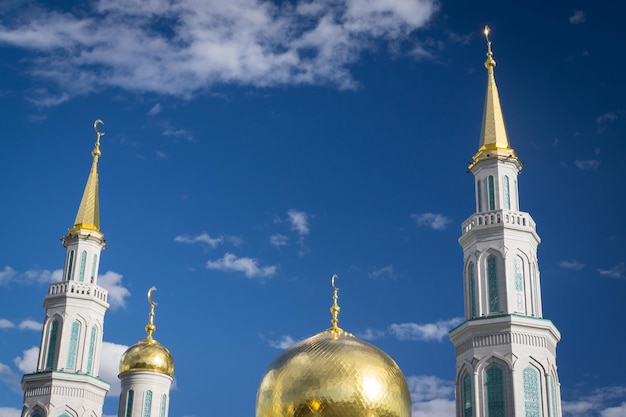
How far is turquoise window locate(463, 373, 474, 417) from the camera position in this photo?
22.0 meters

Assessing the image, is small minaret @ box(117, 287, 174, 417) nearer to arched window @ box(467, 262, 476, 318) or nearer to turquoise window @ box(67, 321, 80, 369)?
turquoise window @ box(67, 321, 80, 369)

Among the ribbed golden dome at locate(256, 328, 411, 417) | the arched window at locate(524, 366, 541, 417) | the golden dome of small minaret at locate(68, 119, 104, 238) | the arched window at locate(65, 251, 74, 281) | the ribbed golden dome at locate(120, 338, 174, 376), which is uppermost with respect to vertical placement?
the golden dome of small minaret at locate(68, 119, 104, 238)

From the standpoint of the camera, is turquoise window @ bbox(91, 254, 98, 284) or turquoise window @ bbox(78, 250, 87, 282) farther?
turquoise window @ bbox(91, 254, 98, 284)

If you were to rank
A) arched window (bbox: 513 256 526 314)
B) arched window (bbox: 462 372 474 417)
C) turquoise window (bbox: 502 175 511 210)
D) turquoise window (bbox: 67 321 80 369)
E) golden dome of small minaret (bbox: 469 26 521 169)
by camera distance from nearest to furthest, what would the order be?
arched window (bbox: 462 372 474 417)
arched window (bbox: 513 256 526 314)
turquoise window (bbox: 502 175 511 210)
golden dome of small minaret (bbox: 469 26 521 169)
turquoise window (bbox: 67 321 80 369)

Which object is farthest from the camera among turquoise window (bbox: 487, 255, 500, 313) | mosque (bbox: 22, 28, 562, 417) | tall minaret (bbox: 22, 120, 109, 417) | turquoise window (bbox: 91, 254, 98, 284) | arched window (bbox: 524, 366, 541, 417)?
turquoise window (bbox: 91, 254, 98, 284)

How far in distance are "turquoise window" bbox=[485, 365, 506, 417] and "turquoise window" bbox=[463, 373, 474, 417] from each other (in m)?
0.51

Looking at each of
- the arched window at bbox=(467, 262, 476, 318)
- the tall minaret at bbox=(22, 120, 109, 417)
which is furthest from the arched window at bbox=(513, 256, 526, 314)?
the tall minaret at bbox=(22, 120, 109, 417)

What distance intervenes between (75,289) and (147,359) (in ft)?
9.82

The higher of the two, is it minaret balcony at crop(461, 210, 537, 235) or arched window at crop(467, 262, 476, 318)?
minaret balcony at crop(461, 210, 537, 235)

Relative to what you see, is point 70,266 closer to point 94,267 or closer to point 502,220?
point 94,267

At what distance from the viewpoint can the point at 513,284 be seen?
2270cm

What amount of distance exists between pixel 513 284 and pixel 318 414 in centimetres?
743

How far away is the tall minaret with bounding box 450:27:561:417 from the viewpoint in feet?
70.4

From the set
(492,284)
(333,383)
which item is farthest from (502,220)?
(333,383)
